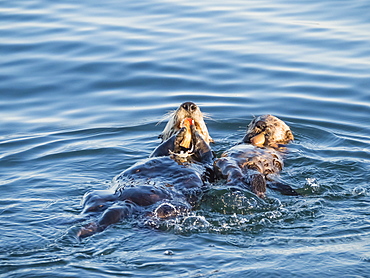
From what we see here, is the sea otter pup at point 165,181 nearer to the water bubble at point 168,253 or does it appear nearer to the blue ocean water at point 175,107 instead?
the blue ocean water at point 175,107

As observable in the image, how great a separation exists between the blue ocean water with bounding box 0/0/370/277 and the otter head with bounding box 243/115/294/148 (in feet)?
1.08

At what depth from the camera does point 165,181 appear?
6.45m

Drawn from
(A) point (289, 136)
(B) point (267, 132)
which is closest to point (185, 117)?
(B) point (267, 132)

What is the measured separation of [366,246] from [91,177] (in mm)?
3177

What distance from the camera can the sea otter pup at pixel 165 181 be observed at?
5801 millimetres

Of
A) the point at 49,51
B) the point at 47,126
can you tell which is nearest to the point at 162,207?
the point at 47,126

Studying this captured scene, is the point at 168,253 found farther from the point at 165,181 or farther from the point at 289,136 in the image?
the point at 289,136

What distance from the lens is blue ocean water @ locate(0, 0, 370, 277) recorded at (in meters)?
5.20

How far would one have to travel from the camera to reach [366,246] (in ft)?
17.5

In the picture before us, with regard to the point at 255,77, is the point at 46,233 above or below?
below

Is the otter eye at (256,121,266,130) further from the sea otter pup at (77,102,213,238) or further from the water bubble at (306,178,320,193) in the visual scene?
the water bubble at (306,178,320,193)

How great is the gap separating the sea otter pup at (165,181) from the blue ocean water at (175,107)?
0.20 m

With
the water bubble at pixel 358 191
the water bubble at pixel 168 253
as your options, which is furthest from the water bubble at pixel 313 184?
the water bubble at pixel 168 253

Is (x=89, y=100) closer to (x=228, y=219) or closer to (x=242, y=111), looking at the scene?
(x=242, y=111)
